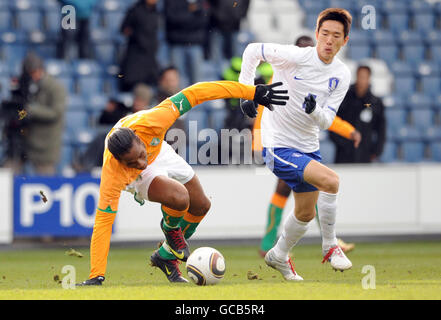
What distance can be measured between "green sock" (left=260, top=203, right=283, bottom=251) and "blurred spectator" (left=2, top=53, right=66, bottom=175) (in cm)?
296

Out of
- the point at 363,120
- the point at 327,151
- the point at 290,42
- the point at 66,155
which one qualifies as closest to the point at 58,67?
the point at 66,155

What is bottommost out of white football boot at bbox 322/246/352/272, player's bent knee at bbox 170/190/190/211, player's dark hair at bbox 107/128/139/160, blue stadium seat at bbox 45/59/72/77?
white football boot at bbox 322/246/352/272

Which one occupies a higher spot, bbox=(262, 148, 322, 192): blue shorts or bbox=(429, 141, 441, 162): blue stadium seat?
bbox=(262, 148, 322, 192): blue shorts

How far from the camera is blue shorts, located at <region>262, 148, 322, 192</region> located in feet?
22.4

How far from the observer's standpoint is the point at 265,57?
6.97 meters

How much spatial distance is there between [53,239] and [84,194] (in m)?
0.62

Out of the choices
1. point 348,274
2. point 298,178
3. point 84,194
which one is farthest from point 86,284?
point 84,194

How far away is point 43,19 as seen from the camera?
12969 mm

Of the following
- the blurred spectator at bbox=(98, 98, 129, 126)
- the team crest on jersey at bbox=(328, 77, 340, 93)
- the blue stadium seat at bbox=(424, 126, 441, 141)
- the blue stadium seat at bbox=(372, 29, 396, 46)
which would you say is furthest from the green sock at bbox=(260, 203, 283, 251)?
the blue stadium seat at bbox=(372, 29, 396, 46)

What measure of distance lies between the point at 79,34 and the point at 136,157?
6535 millimetres

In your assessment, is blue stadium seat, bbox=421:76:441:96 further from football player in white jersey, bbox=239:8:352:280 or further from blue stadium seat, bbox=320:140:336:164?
football player in white jersey, bbox=239:8:352:280

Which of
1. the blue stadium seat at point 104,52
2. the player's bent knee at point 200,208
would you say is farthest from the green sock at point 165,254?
the blue stadium seat at point 104,52

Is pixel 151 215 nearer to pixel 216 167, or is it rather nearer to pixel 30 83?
pixel 216 167

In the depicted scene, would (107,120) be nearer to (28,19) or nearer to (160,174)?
(28,19)
